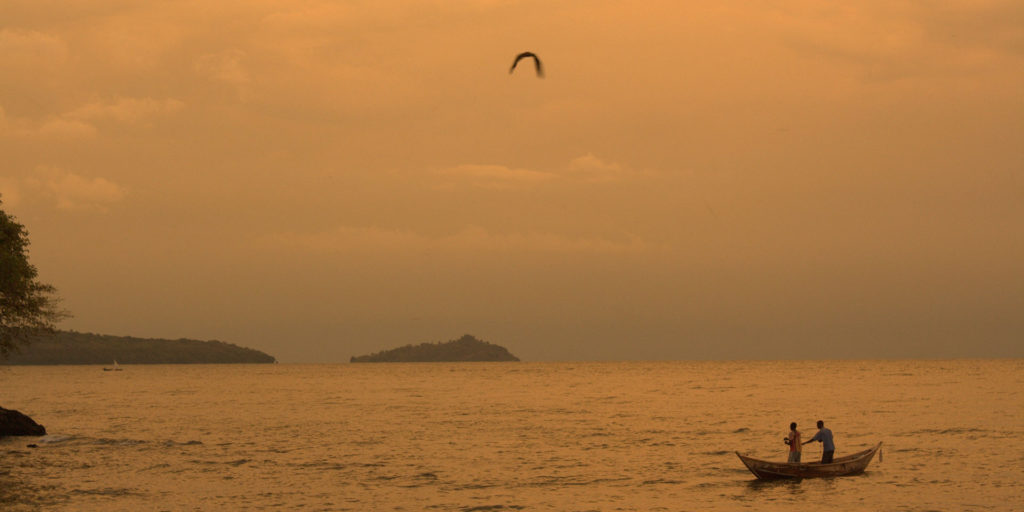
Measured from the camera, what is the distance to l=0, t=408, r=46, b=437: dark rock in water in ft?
199

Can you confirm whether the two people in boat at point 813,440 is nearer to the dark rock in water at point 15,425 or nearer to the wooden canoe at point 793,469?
the wooden canoe at point 793,469

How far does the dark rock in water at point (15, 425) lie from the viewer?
60594mm

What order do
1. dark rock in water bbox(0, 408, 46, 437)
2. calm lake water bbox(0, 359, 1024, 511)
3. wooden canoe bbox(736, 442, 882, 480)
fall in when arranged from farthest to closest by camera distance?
dark rock in water bbox(0, 408, 46, 437)
wooden canoe bbox(736, 442, 882, 480)
calm lake water bbox(0, 359, 1024, 511)

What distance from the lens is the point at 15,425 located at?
61.5 m

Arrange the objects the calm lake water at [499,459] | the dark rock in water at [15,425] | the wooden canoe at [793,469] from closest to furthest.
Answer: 1. the calm lake water at [499,459]
2. the wooden canoe at [793,469]
3. the dark rock in water at [15,425]

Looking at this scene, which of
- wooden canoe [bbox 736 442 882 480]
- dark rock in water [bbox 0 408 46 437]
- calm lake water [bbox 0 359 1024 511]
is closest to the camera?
calm lake water [bbox 0 359 1024 511]

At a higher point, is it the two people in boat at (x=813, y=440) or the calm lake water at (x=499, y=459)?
the two people in boat at (x=813, y=440)

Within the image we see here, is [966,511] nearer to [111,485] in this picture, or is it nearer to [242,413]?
[111,485]

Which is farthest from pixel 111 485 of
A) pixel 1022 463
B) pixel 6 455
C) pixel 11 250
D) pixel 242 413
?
pixel 242 413

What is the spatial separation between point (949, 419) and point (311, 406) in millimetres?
67473

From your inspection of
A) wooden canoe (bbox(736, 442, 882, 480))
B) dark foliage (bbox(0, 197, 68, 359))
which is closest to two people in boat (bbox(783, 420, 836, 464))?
wooden canoe (bbox(736, 442, 882, 480))

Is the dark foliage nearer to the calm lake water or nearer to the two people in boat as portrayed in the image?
the calm lake water

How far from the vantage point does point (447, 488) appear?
44.0 meters

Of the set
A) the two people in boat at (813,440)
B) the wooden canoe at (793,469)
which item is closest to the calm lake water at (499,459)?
the wooden canoe at (793,469)
